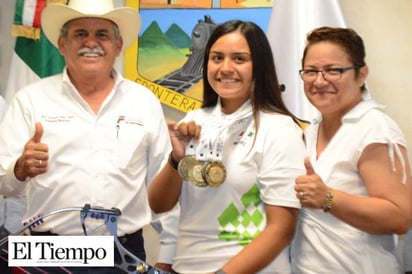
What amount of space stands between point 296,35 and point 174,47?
54 cm

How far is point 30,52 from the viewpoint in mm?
2443

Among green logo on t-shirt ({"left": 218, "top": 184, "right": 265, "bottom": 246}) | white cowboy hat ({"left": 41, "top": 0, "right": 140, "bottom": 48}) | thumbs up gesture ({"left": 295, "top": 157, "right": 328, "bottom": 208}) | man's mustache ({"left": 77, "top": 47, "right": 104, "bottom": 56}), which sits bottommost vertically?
green logo on t-shirt ({"left": 218, "top": 184, "right": 265, "bottom": 246})

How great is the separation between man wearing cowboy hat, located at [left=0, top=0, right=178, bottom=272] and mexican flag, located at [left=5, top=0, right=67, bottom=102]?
0.74 meters

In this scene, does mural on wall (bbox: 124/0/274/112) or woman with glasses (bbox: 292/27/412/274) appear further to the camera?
mural on wall (bbox: 124/0/274/112)

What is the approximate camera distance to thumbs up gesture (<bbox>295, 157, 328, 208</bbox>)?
4.16 feet

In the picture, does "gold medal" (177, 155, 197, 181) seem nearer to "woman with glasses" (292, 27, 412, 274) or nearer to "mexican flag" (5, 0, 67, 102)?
"woman with glasses" (292, 27, 412, 274)

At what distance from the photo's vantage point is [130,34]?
1.80 metres

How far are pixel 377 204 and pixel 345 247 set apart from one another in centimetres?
14

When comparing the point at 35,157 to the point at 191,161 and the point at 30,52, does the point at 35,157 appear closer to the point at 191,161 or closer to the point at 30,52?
the point at 191,161

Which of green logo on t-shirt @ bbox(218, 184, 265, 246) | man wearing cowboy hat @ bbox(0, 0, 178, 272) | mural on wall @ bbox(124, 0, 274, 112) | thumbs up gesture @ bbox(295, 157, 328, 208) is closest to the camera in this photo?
thumbs up gesture @ bbox(295, 157, 328, 208)

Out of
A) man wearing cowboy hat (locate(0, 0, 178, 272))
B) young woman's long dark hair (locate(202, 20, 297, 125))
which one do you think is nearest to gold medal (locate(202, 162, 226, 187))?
young woman's long dark hair (locate(202, 20, 297, 125))

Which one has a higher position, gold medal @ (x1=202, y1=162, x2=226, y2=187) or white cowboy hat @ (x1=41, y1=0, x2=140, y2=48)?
white cowboy hat @ (x1=41, y1=0, x2=140, y2=48)

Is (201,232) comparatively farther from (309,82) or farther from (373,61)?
(373,61)

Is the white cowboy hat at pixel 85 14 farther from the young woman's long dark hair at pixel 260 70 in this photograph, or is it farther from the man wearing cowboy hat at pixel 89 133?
the young woman's long dark hair at pixel 260 70
